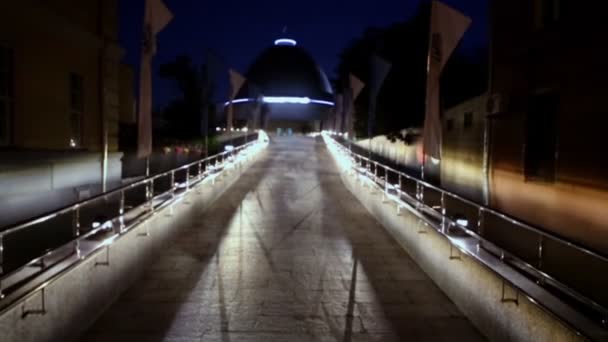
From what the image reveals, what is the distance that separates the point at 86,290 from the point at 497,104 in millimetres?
11209

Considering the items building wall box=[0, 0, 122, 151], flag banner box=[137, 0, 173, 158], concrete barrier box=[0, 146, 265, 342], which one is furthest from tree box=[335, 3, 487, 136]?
concrete barrier box=[0, 146, 265, 342]

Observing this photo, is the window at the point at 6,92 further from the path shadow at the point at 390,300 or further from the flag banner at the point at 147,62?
the path shadow at the point at 390,300

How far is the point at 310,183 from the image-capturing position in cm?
2059

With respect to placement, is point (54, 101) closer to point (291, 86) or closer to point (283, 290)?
point (283, 290)

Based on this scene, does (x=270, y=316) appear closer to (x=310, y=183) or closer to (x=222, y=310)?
(x=222, y=310)

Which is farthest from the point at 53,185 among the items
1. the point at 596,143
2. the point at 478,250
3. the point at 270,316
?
the point at 596,143

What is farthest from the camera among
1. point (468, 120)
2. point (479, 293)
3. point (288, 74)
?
point (288, 74)

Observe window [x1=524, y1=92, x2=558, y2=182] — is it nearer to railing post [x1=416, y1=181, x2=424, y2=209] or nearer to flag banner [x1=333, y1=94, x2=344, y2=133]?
railing post [x1=416, y1=181, x2=424, y2=209]

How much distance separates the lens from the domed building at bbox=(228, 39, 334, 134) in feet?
346

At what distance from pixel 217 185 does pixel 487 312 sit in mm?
11558

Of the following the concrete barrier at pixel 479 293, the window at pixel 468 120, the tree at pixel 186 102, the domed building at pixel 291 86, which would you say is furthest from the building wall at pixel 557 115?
the domed building at pixel 291 86

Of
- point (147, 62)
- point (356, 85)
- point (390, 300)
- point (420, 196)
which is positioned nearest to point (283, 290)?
point (390, 300)

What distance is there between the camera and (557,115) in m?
12.1

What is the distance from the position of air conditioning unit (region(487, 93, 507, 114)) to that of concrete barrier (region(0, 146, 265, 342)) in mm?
8249
